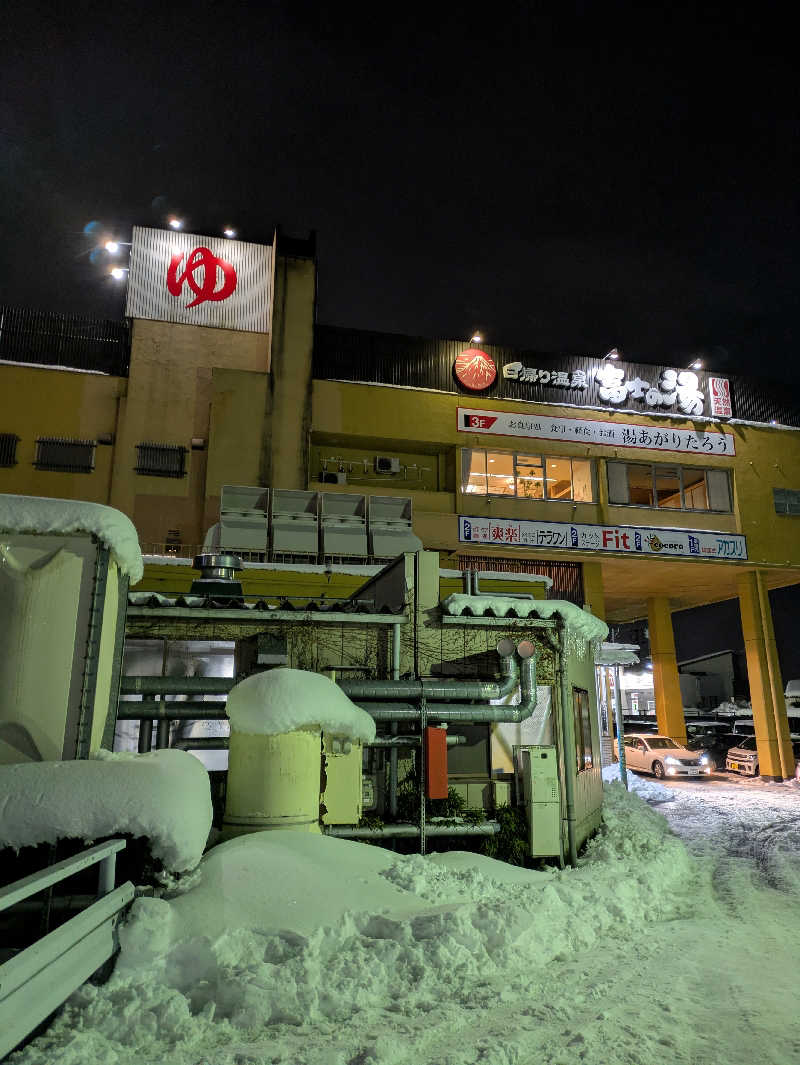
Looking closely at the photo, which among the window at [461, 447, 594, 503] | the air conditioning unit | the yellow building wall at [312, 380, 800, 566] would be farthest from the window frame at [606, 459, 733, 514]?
the air conditioning unit

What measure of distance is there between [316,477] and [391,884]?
17600mm

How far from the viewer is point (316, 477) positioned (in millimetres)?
23125

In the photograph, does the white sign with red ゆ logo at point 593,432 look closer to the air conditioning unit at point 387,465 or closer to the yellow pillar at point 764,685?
the air conditioning unit at point 387,465

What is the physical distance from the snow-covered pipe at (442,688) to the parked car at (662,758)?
46.0 feet

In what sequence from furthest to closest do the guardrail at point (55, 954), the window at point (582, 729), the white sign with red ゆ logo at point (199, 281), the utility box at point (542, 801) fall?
the white sign with red ゆ logo at point (199, 281)
the window at point (582, 729)
the utility box at point (542, 801)
the guardrail at point (55, 954)

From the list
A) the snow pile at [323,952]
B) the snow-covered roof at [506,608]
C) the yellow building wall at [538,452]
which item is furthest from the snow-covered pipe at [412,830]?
the yellow building wall at [538,452]

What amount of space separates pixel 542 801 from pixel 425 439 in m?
14.9

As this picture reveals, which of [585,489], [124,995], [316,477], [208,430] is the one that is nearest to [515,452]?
[585,489]

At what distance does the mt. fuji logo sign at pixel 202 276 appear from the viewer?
941 inches

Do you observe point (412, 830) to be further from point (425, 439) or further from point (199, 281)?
point (199, 281)

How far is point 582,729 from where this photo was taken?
12.7 meters

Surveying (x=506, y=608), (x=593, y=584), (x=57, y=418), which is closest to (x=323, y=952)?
(x=506, y=608)

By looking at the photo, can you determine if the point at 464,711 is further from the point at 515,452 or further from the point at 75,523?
the point at 515,452

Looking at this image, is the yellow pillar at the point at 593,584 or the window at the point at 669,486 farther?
the window at the point at 669,486
